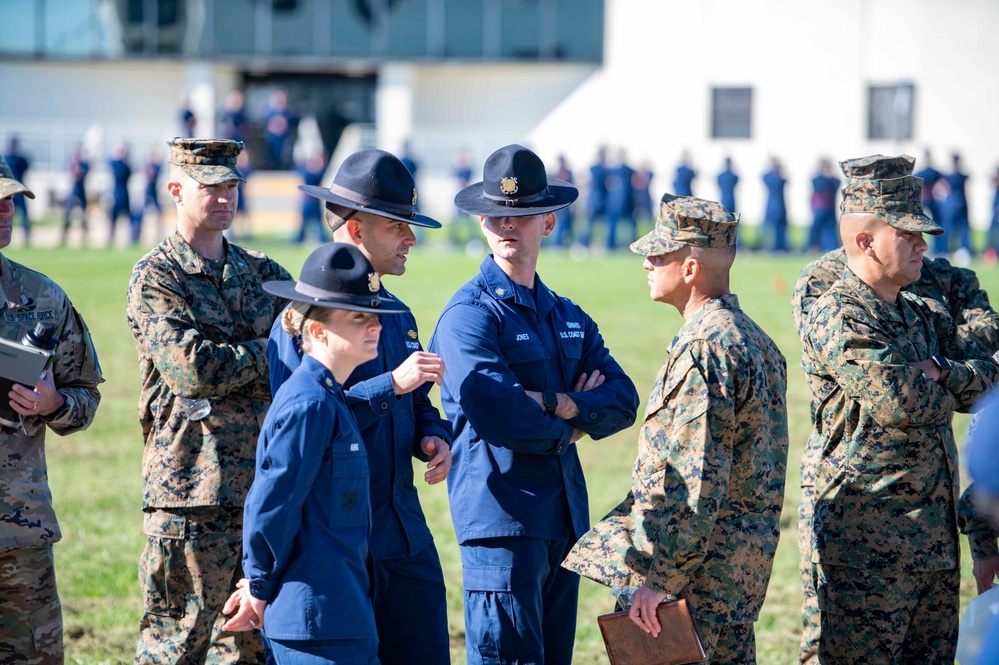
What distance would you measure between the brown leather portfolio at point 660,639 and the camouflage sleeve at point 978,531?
143 cm

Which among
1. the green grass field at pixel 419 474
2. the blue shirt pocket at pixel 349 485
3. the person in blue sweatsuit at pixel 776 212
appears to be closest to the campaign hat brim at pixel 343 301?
the blue shirt pocket at pixel 349 485

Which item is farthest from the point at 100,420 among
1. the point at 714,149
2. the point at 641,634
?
the point at 714,149

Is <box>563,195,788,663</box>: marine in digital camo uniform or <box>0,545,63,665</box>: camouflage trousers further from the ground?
<box>563,195,788,663</box>: marine in digital camo uniform

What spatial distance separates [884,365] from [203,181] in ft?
9.43

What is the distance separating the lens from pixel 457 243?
2925cm

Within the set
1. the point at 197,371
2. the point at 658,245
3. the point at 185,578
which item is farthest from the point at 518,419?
the point at 185,578

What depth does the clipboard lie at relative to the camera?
4.38 meters

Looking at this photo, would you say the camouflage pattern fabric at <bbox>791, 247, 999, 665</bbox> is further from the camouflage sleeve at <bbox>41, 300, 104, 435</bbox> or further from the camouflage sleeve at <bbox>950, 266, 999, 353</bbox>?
the camouflage sleeve at <bbox>41, 300, 104, 435</bbox>

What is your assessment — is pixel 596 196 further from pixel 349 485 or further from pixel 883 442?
pixel 349 485

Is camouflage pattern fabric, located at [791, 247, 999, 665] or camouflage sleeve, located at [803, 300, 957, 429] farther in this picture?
camouflage pattern fabric, located at [791, 247, 999, 665]

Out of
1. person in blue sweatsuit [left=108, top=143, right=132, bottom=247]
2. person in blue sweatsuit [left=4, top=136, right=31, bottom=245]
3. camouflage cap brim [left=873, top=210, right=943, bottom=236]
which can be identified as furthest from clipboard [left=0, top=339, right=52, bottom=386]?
person in blue sweatsuit [left=108, top=143, right=132, bottom=247]

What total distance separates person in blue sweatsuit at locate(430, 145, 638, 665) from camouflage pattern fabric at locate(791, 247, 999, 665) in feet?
3.15

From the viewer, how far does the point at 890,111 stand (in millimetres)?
35625

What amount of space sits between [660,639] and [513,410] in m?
0.94
